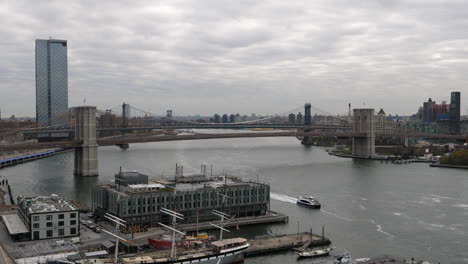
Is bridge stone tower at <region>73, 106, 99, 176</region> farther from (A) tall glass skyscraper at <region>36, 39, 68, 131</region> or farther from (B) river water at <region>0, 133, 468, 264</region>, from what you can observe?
(A) tall glass skyscraper at <region>36, 39, 68, 131</region>

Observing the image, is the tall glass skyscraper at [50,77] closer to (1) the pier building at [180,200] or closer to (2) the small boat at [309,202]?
(2) the small boat at [309,202]

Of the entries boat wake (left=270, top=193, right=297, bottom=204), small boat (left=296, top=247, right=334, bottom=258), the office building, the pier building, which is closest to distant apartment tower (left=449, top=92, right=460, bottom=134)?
boat wake (left=270, top=193, right=297, bottom=204)

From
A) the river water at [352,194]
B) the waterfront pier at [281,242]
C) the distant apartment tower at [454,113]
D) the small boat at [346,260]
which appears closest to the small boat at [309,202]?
the river water at [352,194]

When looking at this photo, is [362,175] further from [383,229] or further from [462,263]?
[462,263]

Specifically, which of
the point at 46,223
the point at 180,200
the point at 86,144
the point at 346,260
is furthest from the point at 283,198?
the point at 86,144

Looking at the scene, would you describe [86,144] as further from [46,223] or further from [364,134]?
[364,134]

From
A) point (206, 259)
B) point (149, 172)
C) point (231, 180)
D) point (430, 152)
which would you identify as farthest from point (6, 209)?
point (430, 152)
